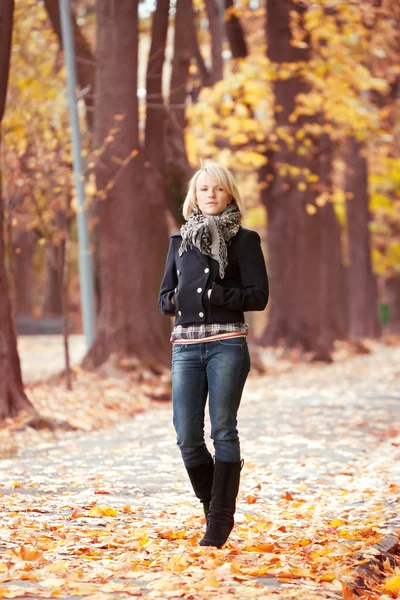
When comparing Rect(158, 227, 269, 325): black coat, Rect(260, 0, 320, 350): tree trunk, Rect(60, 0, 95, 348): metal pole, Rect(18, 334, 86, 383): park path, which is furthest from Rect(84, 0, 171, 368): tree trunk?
Answer: Rect(158, 227, 269, 325): black coat

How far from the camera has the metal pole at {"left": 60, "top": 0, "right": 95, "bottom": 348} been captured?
1764 centimetres

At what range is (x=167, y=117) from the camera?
19.7 m

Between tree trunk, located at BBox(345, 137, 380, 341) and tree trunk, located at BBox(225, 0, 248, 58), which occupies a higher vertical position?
tree trunk, located at BBox(225, 0, 248, 58)

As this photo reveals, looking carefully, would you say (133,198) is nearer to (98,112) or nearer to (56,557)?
(98,112)

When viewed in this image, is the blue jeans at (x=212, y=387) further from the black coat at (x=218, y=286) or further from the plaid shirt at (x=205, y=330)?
the black coat at (x=218, y=286)

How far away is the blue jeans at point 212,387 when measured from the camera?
632 centimetres

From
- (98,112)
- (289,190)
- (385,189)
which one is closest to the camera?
(98,112)

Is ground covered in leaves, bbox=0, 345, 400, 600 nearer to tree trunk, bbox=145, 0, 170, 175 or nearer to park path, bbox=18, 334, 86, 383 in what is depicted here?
tree trunk, bbox=145, 0, 170, 175

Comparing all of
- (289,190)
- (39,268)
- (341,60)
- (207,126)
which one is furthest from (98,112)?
(39,268)

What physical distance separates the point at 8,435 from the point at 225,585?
6.71 meters

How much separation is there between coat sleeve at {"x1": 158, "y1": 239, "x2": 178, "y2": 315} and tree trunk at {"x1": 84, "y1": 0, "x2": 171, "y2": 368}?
433 inches

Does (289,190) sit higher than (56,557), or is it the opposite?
(289,190)

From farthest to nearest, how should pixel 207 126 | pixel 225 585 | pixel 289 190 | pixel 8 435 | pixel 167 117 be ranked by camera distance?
pixel 289 190, pixel 207 126, pixel 167 117, pixel 8 435, pixel 225 585

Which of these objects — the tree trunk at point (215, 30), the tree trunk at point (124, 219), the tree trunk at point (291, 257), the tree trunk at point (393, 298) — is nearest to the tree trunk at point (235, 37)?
the tree trunk at point (215, 30)
